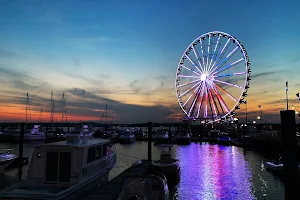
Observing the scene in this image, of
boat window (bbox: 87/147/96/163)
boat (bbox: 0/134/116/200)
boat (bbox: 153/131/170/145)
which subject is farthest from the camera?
boat (bbox: 153/131/170/145)

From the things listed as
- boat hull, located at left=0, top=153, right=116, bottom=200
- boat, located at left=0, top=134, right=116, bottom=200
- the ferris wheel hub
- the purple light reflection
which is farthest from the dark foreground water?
the ferris wheel hub

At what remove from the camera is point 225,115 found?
52.5 metres

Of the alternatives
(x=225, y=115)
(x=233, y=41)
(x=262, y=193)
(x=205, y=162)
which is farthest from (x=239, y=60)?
(x=262, y=193)

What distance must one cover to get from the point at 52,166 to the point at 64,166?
0.57 meters

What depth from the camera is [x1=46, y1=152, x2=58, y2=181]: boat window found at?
39.8 ft

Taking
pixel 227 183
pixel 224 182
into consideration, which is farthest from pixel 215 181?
pixel 227 183

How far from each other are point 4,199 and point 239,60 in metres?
46.5

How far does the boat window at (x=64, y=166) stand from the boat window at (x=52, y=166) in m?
0.23

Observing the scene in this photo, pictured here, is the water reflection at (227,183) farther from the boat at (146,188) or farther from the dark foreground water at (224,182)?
the boat at (146,188)

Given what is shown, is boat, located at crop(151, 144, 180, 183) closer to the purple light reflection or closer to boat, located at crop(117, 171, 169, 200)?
the purple light reflection

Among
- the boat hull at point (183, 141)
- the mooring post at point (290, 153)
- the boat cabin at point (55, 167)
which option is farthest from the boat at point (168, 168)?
the boat hull at point (183, 141)

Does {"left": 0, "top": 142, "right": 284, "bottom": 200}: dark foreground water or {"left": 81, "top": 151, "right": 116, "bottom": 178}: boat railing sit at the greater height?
{"left": 81, "top": 151, "right": 116, "bottom": 178}: boat railing

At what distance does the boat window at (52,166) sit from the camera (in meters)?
12.1

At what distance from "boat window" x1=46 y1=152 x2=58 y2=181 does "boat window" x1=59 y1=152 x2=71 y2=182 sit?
0.23 meters
